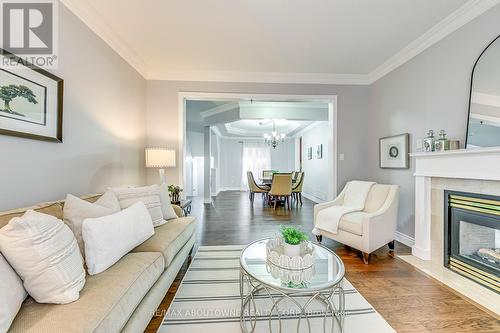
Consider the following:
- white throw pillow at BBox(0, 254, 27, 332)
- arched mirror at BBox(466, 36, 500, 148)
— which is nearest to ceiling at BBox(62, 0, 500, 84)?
arched mirror at BBox(466, 36, 500, 148)

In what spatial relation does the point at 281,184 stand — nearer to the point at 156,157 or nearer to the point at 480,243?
the point at 156,157

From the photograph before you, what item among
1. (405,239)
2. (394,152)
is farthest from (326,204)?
A: (394,152)

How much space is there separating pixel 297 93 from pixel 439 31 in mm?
1831

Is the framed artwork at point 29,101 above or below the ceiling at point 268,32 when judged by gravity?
below

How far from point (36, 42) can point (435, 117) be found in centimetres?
390

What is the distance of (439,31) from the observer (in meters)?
2.44

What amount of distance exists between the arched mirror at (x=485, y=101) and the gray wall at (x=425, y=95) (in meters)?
0.10

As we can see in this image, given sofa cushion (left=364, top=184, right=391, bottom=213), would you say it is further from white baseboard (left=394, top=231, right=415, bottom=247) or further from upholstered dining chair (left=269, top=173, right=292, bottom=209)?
upholstered dining chair (left=269, top=173, right=292, bottom=209)

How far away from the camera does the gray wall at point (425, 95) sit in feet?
7.16

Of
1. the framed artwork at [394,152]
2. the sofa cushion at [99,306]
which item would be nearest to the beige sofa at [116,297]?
the sofa cushion at [99,306]

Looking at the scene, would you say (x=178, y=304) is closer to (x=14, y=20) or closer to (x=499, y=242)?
(x=14, y=20)

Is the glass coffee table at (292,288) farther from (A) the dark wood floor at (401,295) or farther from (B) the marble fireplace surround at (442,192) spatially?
(B) the marble fireplace surround at (442,192)

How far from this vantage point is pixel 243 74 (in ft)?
11.7

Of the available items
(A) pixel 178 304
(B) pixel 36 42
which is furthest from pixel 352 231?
(B) pixel 36 42
